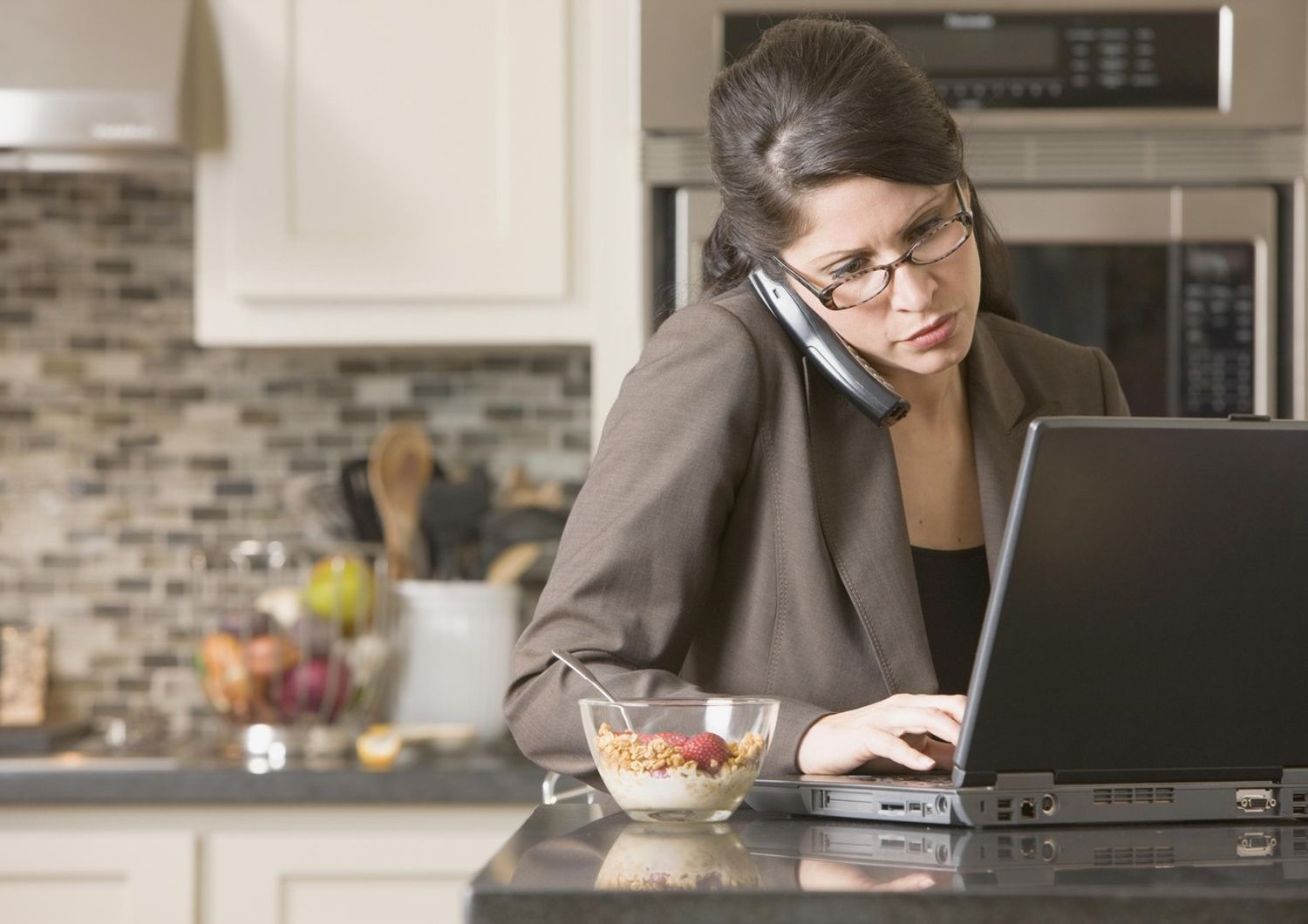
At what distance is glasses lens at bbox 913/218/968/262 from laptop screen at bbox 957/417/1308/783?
407 mm

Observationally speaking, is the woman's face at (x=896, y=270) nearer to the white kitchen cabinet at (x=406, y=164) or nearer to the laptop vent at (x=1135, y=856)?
the laptop vent at (x=1135, y=856)

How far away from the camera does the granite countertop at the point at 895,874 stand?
648 millimetres

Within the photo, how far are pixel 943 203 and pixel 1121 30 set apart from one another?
3.12 feet

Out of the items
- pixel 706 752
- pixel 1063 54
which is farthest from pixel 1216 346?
pixel 706 752

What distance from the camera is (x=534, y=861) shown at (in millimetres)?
741

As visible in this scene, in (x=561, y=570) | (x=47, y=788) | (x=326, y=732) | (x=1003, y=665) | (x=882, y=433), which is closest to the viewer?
(x=1003, y=665)

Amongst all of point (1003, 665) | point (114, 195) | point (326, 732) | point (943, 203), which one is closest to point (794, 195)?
point (943, 203)

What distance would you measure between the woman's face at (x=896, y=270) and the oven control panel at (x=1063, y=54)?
0.85 meters

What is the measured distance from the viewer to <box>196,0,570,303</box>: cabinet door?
84.9 inches

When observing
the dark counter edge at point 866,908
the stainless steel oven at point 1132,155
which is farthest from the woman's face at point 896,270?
the stainless steel oven at point 1132,155

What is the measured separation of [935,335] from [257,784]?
1099mm

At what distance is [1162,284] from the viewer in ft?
6.58

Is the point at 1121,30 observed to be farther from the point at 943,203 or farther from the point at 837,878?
the point at 837,878

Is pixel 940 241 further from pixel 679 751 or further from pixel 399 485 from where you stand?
pixel 399 485
